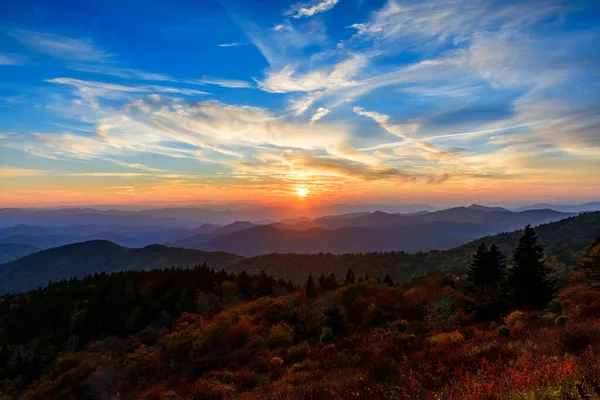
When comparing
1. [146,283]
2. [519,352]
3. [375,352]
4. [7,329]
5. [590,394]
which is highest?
[590,394]

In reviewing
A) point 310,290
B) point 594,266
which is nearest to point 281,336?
point 594,266

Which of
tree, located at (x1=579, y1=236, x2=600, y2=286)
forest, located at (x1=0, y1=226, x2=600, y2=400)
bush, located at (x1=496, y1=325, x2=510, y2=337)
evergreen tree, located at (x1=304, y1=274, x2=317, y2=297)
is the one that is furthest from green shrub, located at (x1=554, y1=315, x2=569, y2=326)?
evergreen tree, located at (x1=304, y1=274, x2=317, y2=297)

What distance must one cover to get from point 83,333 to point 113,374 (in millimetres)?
46693

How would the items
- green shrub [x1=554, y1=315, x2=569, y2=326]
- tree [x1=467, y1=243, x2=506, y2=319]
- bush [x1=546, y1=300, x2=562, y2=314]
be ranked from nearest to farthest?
green shrub [x1=554, y1=315, x2=569, y2=326] < bush [x1=546, y1=300, x2=562, y2=314] < tree [x1=467, y1=243, x2=506, y2=319]

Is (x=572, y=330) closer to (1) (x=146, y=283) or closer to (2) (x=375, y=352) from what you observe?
(2) (x=375, y=352)

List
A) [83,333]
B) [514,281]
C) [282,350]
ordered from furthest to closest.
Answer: [83,333] < [514,281] < [282,350]

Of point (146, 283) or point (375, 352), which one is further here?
point (146, 283)

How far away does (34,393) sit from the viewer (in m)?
28.1

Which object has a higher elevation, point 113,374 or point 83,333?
point 113,374

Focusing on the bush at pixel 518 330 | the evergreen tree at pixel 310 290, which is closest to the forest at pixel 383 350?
the bush at pixel 518 330

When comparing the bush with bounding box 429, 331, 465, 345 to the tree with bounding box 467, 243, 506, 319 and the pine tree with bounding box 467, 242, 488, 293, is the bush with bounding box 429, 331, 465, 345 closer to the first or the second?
the tree with bounding box 467, 243, 506, 319

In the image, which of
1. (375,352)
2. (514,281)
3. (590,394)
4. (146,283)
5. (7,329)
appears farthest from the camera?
(146,283)

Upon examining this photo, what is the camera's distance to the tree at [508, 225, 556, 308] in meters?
26.6

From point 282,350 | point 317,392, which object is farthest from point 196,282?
point 317,392
